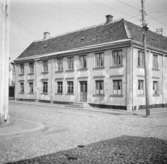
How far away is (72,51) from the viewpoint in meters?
23.7

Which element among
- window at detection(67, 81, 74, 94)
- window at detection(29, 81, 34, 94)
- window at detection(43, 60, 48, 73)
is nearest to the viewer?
window at detection(67, 81, 74, 94)

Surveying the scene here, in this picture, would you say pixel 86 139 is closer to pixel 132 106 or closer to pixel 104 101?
pixel 132 106

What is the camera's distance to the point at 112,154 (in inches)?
208

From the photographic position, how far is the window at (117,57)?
19.9 m

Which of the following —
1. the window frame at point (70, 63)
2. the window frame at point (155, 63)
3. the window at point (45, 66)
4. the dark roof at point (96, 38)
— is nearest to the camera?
the dark roof at point (96, 38)

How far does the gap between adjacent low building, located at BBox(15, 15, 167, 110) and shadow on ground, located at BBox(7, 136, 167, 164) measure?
12.6 metres

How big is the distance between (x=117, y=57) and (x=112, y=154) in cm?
1576

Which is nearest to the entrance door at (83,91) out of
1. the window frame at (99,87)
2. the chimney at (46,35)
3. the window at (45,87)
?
the window frame at (99,87)

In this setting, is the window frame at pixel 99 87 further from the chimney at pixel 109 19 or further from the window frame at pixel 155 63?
the chimney at pixel 109 19

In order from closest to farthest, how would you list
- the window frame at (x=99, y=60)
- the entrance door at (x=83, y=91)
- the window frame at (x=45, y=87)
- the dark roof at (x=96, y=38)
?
the window frame at (x=99, y=60) → the dark roof at (x=96, y=38) → the entrance door at (x=83, y=91) → the window frame at (x=45, y=87)

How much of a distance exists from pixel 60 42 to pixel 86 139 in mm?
23161

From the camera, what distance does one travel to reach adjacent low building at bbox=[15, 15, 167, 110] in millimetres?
19344

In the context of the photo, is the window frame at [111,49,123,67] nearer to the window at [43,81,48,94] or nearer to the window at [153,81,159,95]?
the window at [153,81,159,95]

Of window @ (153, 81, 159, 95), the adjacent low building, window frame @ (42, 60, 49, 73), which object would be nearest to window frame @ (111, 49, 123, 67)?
the adjacent low building
